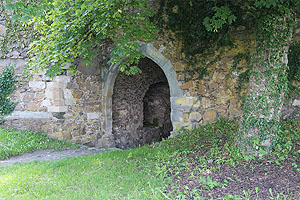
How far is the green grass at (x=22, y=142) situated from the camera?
4.80 m

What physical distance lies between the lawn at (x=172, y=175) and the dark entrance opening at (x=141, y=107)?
3.37m

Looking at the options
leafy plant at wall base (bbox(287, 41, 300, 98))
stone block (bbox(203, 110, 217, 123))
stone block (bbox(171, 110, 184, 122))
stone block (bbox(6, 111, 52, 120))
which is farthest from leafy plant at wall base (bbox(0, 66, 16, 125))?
leafy plant at wall base (bbox(287, 41, 300, 98))

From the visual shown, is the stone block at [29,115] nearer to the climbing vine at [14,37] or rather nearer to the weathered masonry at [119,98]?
the weathered masonry at [119,98]

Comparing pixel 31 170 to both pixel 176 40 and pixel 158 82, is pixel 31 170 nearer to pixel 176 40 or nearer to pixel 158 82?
pixel 176 40

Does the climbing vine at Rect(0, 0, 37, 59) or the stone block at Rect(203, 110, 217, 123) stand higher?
the climbing vine at Rect(0, 0, 37, 59)

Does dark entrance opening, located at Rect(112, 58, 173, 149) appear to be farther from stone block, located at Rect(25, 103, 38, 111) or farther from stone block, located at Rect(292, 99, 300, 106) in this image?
stone block, located at Rect(292, 99, 300, 106)

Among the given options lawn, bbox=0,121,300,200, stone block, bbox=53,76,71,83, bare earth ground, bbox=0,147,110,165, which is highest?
stone block, bbox=53,76,71,83

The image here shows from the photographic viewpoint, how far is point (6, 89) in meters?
5.82

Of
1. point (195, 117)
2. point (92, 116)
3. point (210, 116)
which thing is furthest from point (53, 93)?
point (210, 116)

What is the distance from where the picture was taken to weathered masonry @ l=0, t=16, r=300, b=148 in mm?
4914

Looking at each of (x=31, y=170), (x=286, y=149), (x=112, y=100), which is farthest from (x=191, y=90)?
(x=31, y=170)

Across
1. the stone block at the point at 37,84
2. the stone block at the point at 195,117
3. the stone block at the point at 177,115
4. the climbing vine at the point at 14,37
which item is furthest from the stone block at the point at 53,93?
the stone block at the point at 195,117

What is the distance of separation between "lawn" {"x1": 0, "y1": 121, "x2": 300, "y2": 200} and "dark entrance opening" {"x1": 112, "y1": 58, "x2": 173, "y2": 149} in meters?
3.37

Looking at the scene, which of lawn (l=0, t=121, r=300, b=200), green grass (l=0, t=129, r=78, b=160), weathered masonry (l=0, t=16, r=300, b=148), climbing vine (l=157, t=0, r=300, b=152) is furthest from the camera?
weathered masonry (l=0, t=16, r=300, b=148)
